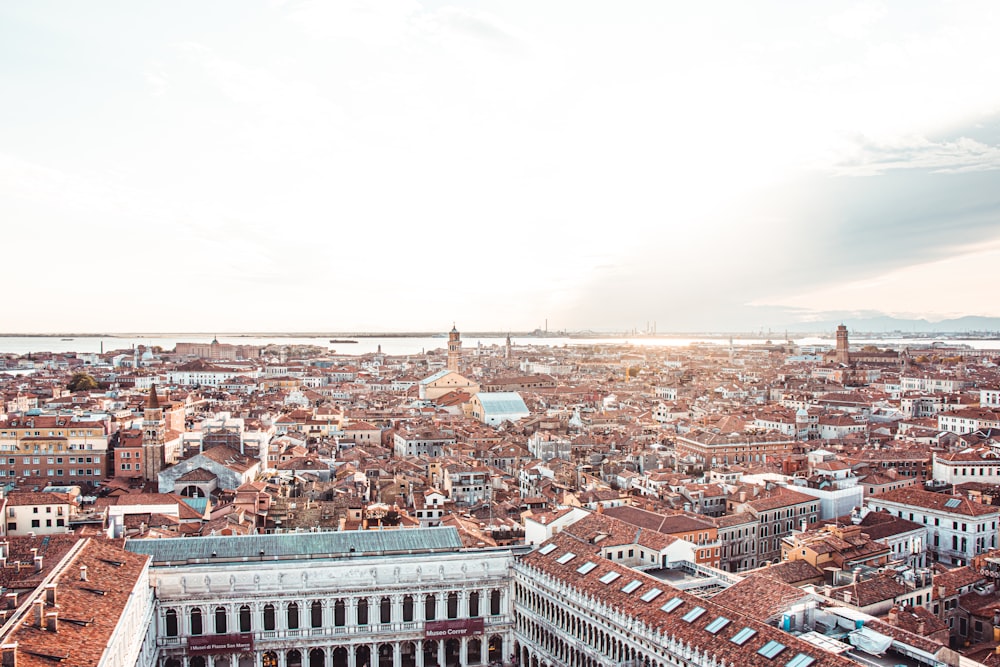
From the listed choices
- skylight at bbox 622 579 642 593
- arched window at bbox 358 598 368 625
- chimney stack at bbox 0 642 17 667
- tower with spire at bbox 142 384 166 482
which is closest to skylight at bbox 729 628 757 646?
skylight at bbox 622 579 642 593

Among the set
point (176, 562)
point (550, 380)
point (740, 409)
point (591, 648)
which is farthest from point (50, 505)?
point (550, 380)

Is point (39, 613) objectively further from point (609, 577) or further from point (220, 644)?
point (609, 577)

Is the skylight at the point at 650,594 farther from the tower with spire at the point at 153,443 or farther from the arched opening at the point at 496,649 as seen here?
the tower with spire at the point at 153,443

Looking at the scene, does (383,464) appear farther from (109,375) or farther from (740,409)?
(109,375)

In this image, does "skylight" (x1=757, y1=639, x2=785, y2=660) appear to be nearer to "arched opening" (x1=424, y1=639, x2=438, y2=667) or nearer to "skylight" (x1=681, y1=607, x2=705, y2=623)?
"skylight" (x1=681, y1=607, x2=705, y2=623)

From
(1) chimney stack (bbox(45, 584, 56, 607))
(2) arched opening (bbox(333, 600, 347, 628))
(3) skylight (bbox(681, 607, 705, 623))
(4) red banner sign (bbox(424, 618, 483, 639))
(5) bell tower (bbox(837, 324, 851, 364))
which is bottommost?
(4) red banner sign (bbox(424, 618, 483, 639))

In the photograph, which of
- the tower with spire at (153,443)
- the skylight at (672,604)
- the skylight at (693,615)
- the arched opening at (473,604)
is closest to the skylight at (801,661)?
the skylight at (693,615)
